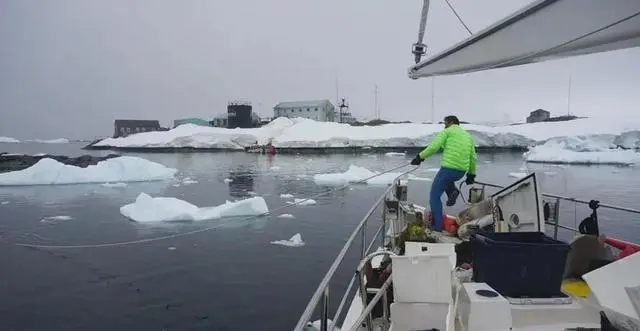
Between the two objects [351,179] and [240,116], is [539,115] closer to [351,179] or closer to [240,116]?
[240,116]

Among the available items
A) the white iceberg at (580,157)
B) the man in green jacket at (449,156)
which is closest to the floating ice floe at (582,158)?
the white iceberg at (580,157)

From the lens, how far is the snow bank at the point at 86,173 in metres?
22.9

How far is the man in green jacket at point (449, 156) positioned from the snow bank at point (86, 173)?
23.1 metres

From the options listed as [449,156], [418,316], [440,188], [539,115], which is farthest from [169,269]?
[539,115]

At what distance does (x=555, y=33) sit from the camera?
241 cm

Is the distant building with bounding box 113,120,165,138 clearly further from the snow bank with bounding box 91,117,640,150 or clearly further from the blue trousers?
the blue trousers

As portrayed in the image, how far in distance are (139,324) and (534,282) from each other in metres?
5.55

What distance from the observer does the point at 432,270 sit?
249 cm

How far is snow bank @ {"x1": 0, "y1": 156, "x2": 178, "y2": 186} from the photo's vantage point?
75.2ft

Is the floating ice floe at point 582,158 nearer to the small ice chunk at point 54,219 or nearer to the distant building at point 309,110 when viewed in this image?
the small ice chunk at point 54,219

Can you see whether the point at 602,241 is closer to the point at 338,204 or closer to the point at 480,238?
the point at 480,238

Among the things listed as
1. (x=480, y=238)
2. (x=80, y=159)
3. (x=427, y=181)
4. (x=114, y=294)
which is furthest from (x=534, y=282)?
(x=80, y=159)

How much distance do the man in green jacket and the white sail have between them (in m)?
1.76

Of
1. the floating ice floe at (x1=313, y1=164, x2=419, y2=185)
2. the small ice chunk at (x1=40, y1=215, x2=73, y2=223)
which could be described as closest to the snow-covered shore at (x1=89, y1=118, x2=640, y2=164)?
the floating ice floe at (x1=313, y1=164, x2=419, y2=185)
